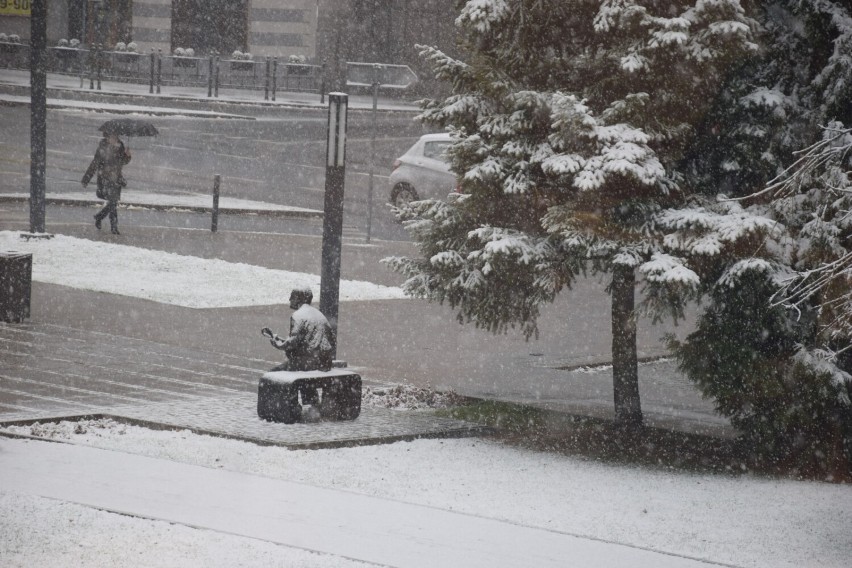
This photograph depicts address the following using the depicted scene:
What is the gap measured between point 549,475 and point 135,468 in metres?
3.06

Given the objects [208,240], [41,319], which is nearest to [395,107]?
[208,240]

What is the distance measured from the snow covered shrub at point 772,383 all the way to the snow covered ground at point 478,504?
0.50 m

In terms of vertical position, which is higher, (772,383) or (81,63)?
(81,63)

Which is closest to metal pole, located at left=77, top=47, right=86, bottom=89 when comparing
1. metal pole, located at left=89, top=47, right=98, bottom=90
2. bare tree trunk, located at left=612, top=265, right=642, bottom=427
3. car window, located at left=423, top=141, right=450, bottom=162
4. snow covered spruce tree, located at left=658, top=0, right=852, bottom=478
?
metal pole, located at left=89, top=47, right=98, bottom=90

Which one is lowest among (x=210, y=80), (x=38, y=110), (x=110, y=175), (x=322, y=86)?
→ (x=110, y=175)

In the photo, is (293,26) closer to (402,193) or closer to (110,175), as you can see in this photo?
(402,193)

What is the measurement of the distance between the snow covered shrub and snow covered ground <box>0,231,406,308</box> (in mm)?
7533

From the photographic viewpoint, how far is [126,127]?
2319 centimetres

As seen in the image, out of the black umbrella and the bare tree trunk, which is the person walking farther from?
the bare tree trunk

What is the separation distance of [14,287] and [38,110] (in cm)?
605

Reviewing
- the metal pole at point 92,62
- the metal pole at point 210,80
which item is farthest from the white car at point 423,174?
the metal pole at point 92,62

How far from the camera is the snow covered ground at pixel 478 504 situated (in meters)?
7.43

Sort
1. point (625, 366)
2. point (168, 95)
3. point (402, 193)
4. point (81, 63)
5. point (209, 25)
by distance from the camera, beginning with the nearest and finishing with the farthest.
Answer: point (625, 366) → point (402, 193) → point (168, 95) → point (81, 63) → point (209, 25)

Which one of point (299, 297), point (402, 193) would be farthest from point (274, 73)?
point (299, 297)
